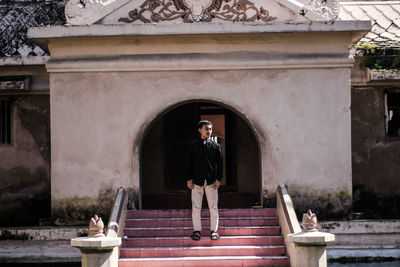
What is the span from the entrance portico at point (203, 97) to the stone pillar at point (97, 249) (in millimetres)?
2410

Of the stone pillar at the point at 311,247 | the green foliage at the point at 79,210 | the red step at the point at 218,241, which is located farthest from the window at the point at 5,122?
the stone pillar at the point at 311,247

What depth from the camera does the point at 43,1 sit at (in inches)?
618

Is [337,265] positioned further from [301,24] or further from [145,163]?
[145,163]

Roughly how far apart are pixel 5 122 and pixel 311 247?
7.59 meters

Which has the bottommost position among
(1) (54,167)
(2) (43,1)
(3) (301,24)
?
(1) (54,167)

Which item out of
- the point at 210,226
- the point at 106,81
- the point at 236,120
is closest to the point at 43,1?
the point at 106,81

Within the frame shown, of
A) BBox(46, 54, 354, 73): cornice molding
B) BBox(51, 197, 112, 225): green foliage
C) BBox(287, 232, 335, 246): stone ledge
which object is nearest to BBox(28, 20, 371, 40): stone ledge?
BBox(46, 54, 354, 73): cornice molding

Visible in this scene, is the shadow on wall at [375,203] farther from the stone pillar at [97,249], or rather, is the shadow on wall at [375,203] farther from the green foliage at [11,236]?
the green foliage at [11,236]

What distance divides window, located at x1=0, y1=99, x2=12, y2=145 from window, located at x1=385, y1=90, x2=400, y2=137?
806 cm

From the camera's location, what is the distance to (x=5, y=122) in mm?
14352

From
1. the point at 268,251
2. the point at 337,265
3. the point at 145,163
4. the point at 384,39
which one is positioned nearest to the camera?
the point at 268,251

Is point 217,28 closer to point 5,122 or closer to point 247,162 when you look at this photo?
point 247,162

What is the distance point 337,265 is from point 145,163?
5.36 metres

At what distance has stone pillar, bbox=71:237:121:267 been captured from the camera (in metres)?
9.81
